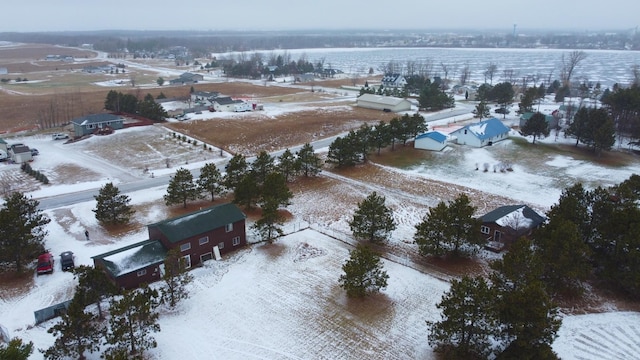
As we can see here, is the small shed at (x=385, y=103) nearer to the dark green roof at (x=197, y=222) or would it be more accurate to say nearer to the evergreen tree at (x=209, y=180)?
the evergreen tree at (x=209, y=180)

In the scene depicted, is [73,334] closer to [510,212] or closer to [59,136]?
[510,212]

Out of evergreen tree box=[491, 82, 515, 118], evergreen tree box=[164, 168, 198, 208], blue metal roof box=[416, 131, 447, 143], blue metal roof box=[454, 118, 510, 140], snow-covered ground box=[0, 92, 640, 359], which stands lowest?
snow-covered ground box=[0, 92, 640, 359]

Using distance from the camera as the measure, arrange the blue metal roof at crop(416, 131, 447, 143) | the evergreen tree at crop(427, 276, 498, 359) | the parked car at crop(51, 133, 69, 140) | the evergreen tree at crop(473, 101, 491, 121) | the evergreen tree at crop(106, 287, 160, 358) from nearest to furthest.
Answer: the evergreen tree at crop(427, 276, 498, 359) < the evergreen tree at crop(106, 287, 160, 358) < the blue metal roof at crop(416, 131, 447, 143) < the parked car at crop(51, 133, 69, 140) < the evergreen tree at crop(473, 101, 491, 121)

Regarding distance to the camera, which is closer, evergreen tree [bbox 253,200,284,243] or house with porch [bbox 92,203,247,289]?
house with porch [bbox 92,203,247,289]

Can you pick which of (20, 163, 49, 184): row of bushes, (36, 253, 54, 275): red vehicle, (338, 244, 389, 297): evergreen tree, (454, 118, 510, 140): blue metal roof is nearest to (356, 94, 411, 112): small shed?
(454, 118, 510, 140): blue metal roof

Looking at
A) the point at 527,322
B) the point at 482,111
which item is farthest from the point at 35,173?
the point at 482,111

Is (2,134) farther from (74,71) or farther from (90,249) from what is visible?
(74,71)

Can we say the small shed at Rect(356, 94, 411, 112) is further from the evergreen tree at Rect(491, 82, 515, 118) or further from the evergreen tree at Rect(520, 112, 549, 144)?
the evergreen tree at Rect(520, 112, 549, 144)

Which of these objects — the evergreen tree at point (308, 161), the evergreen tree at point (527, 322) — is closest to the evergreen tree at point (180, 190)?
the evergreen tree at point (308, 161)
